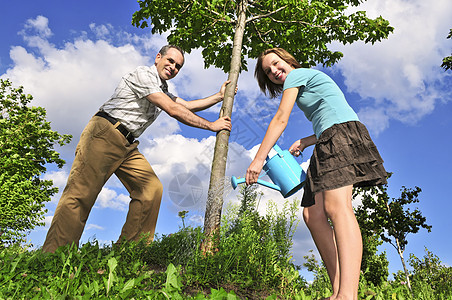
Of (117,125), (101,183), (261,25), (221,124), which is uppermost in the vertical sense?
(261,25)

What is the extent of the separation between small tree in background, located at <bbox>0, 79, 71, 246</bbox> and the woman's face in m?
12.3

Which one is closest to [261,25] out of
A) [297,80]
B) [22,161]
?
[297,80]

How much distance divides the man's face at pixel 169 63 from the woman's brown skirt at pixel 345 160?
7.81 ft

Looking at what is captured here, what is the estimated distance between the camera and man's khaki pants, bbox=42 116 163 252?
3642 millimetres

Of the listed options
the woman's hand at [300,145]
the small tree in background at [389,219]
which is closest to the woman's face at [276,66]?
the woman's hand at [300,145]

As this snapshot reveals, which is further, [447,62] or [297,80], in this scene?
[447,62]

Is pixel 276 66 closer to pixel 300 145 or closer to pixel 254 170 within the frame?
pixel 300 145

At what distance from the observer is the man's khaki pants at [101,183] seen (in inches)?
143

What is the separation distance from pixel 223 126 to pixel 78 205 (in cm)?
191

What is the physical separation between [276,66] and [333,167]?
110 centimetres

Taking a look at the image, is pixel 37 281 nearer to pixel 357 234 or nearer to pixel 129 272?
pixel 129 272

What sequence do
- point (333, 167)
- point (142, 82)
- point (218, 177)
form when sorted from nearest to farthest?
point (333, 167), point (142, 82), point (218, 177)

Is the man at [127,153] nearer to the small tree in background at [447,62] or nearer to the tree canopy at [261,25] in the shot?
the tree canopy at [261,25]

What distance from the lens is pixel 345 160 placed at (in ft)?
7.73
